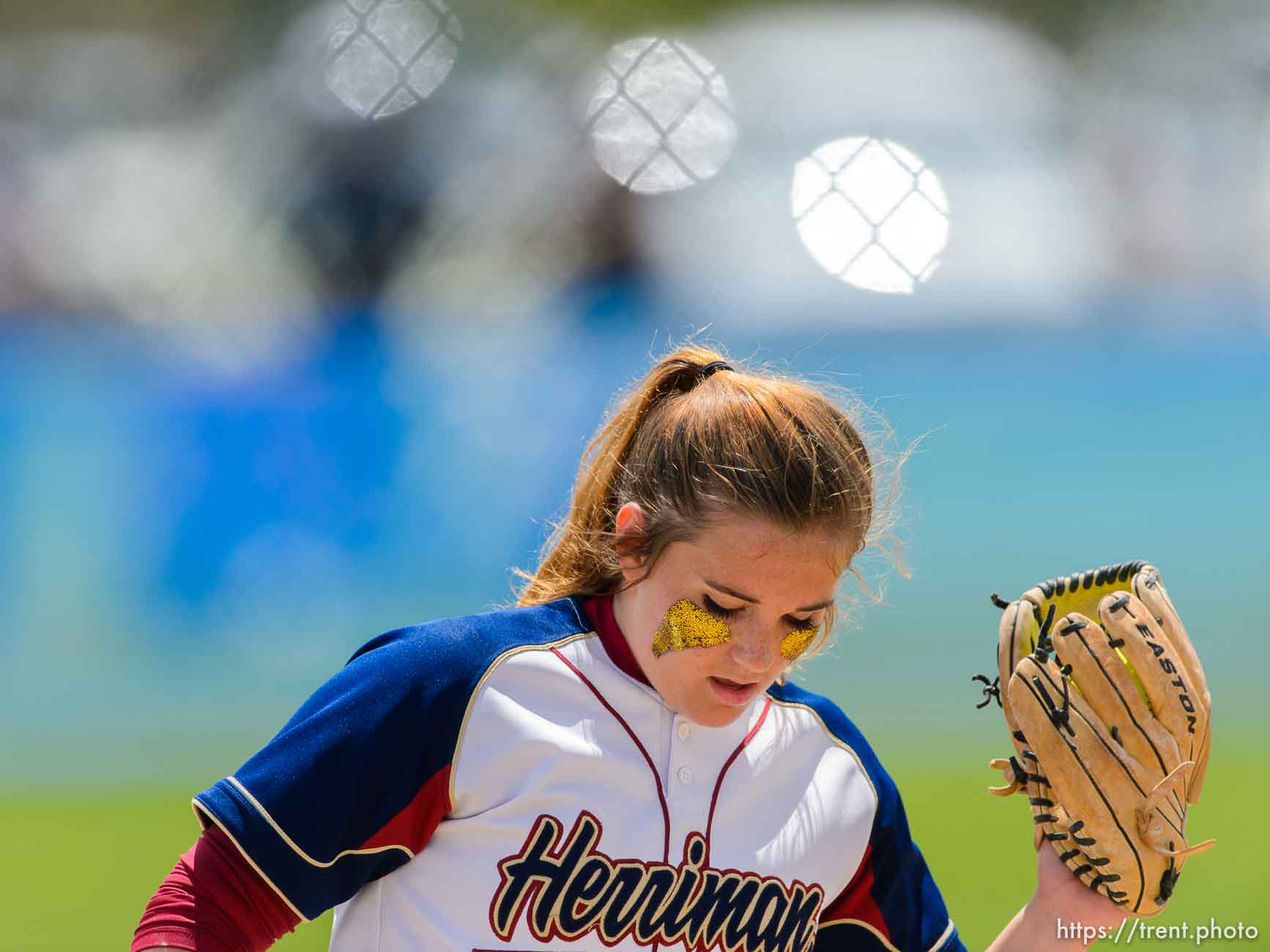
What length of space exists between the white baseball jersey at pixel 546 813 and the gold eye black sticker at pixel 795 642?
0.33ft

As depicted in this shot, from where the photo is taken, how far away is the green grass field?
297 cm

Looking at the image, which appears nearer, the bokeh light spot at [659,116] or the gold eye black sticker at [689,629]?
the gold eye black sticker at [689,629]

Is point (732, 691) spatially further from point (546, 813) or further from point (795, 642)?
point (546, 813)

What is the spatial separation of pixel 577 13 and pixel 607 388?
1.41 m

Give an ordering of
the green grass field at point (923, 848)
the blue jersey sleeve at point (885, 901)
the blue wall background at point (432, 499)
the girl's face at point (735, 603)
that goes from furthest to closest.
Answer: the blue wall background at point (432, 499) → the green grass field at point (923, 848) → the blue jersey sleeve at point (885, 901) → the girl's face at point (735, 603)

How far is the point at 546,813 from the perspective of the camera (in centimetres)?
114

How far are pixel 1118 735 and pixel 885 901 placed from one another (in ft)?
0.96

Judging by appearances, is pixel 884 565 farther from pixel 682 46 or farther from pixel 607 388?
pixel 682 46

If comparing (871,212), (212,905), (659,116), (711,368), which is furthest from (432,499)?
(212,905)

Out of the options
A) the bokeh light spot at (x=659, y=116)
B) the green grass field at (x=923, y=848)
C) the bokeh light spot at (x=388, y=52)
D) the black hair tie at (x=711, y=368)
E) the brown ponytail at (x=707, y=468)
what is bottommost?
the green grass field at (x=923, y=848)

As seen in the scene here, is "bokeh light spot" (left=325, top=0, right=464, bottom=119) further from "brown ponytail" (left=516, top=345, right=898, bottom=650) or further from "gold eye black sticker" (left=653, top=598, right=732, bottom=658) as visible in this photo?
"gold eye black sticker" (left=653, top=598, right=732, bottom=658)

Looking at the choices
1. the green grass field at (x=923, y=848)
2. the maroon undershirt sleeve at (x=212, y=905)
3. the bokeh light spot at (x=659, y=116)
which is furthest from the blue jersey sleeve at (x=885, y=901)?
the bokeh light spot at (x=659, y=116)

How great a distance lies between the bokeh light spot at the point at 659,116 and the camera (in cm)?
433

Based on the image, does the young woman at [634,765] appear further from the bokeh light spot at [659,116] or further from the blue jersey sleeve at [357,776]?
the bokeh light spot at [659,116]
